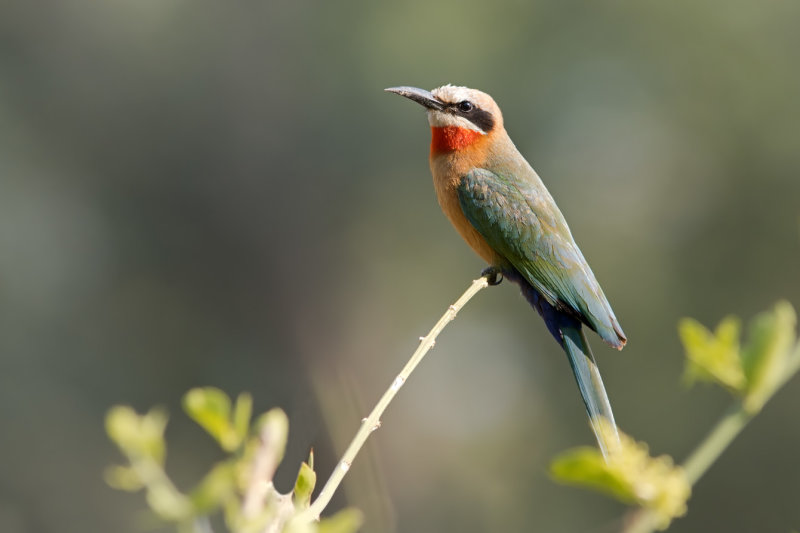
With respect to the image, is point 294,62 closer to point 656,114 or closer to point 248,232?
point 248,232

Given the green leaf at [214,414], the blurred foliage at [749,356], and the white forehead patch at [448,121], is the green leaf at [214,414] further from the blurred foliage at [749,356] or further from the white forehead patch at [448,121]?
the white forehead patch at [448,121]

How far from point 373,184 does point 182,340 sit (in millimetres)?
2817

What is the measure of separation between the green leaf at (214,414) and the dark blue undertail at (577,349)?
1.54 meters

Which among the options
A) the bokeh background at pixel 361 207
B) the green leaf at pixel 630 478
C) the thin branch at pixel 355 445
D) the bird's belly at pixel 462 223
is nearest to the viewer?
the green leaf at pixel 630 478

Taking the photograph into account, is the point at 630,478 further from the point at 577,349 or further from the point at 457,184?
the point at 457,184

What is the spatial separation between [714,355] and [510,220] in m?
2.34

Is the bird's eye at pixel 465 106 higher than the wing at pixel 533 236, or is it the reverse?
the bird's eye at pixel 465 106

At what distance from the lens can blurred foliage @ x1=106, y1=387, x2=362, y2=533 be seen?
15.1 inches

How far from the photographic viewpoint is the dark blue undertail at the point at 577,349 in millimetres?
2162

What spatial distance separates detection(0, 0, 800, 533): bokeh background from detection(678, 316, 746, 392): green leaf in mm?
9301

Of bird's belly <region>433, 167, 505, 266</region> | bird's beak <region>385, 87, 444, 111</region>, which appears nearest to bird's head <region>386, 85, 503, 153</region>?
bird's beak <region>385, 87, 444, 111</region>

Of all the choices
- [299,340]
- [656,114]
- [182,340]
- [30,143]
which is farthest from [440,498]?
[30,143]

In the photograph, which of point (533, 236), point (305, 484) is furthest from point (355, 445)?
point (533, 236)

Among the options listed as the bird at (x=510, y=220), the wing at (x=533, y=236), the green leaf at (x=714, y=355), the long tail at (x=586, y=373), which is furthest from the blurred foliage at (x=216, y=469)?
the wing at (x=533, y=236)
